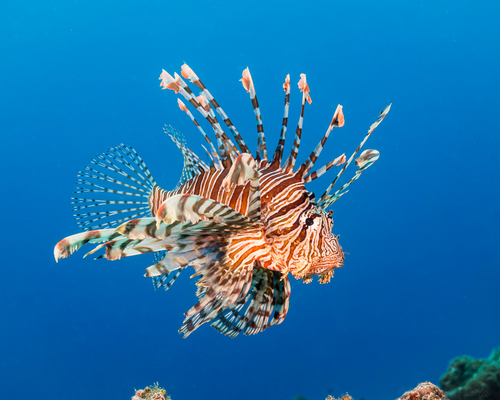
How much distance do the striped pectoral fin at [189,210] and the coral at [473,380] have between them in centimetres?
397

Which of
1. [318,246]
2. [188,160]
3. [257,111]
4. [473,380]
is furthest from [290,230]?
[473,380]

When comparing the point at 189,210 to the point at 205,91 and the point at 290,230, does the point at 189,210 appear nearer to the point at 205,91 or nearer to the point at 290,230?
the point at 290,230

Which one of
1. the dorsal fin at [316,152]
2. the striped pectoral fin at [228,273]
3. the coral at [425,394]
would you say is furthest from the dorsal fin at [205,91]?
the coral at [425,394]

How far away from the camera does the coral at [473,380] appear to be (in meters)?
4.18

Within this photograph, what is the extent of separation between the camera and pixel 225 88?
918 inches

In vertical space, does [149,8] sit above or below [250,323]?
above

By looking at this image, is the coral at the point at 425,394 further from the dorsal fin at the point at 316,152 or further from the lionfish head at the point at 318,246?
the dorsal fin at the point at 316,152

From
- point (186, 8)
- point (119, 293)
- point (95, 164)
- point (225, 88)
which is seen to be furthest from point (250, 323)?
point (186, 8)

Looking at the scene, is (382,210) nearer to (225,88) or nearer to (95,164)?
(225,88)

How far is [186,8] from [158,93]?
5.86m

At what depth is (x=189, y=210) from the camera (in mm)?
1833


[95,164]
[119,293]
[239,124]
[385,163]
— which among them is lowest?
[95,164]

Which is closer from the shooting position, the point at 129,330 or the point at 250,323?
the point at 250,323

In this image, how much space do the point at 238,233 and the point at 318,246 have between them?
23.4 inches
